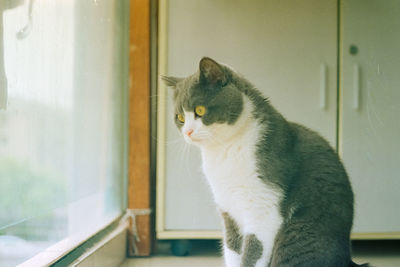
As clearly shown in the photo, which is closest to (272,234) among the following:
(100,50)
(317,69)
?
(317,69)

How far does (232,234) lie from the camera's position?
91 centimetres

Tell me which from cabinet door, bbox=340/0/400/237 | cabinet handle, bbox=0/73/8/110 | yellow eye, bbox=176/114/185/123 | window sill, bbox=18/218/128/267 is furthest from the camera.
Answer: cabinet door, bbox=340/0/400/237

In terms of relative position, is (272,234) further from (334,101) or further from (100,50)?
(100,50)

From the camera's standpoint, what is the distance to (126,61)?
4.33 feet

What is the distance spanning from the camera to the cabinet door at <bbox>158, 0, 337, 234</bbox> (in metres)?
1.15

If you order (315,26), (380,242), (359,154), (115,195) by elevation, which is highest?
(315,26)

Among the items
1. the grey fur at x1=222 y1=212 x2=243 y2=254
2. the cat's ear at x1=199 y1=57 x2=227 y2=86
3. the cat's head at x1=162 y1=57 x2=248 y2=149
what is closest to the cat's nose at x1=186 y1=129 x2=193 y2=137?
the cat's head at x1=162 y1=57 x2=248 y2=149

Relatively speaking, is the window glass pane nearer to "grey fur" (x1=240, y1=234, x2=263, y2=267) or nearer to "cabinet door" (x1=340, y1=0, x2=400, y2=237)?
"grey fur" (x1=240, y1=234, x2=263, y2=267)

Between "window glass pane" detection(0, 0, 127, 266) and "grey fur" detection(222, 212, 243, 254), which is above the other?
"window glass pane" detection(0, 0, 127, 266)

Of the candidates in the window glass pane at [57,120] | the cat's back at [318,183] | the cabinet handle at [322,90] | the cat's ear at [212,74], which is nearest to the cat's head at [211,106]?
the cat's ear at [212,74]

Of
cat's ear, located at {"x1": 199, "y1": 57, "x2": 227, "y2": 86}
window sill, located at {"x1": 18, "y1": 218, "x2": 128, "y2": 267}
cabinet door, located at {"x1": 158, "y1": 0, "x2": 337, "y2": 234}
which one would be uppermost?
cabinet door, located at {"x1": 158, "y1": 0, "x2": 337, "y2": 234}

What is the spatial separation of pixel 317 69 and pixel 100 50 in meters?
0.68

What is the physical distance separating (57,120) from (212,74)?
0.36 m

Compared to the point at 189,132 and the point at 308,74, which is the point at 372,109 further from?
the point at 189,132
